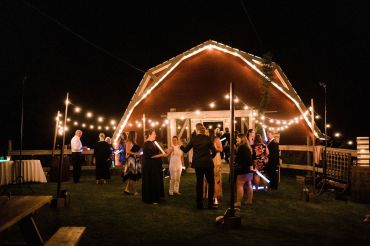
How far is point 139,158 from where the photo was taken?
31.1 feet

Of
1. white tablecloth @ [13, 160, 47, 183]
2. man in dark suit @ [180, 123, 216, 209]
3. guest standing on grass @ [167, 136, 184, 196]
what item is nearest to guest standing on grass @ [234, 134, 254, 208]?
man in dark suit @ [180, 123, 216, 209]

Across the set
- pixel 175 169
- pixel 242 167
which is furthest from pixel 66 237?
pixel 175 169

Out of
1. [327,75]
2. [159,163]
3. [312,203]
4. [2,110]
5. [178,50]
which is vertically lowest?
[312,203]

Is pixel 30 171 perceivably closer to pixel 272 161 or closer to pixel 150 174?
pixel 150 174

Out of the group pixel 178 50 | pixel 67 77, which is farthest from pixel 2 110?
pixel 178 50

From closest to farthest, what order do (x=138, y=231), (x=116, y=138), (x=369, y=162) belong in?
(x=138, y=231)
(x=369, y=162)
(x=116, y=138)

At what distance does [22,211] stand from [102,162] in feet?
26.6

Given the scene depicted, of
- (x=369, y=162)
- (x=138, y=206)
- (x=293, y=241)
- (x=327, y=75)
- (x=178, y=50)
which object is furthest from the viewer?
(x=178, y=50)

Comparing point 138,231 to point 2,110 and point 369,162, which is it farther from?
point 2,110

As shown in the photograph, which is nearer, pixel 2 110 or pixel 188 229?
pixel 188 229

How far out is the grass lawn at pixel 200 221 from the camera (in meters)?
5.26

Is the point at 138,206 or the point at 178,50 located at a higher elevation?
the point at 178,50

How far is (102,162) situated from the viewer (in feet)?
38.4

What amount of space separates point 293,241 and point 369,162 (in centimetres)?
455
